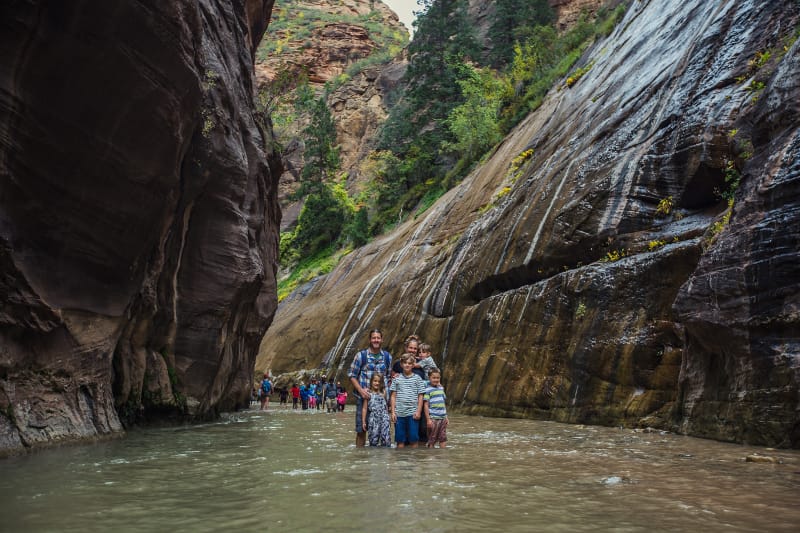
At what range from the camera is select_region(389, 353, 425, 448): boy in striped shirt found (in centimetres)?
859

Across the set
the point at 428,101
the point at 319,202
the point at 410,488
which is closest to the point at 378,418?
the point at 410,488

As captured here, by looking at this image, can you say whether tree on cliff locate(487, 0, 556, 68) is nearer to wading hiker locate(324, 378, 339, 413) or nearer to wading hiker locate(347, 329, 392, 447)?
wading hiker locate(324, 378, 339, 413)

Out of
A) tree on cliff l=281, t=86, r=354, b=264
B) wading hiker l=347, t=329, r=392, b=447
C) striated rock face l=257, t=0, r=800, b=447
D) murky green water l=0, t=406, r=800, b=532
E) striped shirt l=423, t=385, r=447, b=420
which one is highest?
tree on cliff l=281, t=86, r=354, b=264

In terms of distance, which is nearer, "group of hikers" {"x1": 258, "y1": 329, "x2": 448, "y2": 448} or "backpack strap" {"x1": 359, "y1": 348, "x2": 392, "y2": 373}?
"group of hikers" {"x1": 258, "y1": 329, "x2": 448, "y2": 448}

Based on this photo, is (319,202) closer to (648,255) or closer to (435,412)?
(648,255)

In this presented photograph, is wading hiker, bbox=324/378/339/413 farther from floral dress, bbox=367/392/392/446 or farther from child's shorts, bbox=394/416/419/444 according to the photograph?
child's shorts, bbox=394/416/419/444

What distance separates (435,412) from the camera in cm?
857

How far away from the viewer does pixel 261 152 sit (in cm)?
1583

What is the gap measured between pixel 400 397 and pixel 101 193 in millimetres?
5242

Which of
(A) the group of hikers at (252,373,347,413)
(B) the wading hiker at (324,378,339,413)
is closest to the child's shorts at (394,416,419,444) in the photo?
(A) the group of hikers at (252,373,347,413)

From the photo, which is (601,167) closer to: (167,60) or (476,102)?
(167,60)

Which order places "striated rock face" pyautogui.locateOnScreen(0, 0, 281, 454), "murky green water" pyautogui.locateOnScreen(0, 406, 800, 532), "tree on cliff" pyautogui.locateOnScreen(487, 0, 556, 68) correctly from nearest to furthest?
1. "murky green water" pyautogui.locateOnScreen(0, 406, 800, 532)
2. "striated rock face" pyautogui.locateOnScreen(0, 0, 281, 454)
3. "tree on cliff" pyautogui.locateOnScreen(487, 0, 556, 68)

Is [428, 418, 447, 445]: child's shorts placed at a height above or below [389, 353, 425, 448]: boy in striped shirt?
below

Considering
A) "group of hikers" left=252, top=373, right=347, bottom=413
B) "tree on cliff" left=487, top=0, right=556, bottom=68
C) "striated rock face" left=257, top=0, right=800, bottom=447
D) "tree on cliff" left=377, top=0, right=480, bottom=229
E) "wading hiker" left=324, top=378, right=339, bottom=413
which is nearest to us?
"striated rock face" left=257, top=0, right=800, bottom=447
